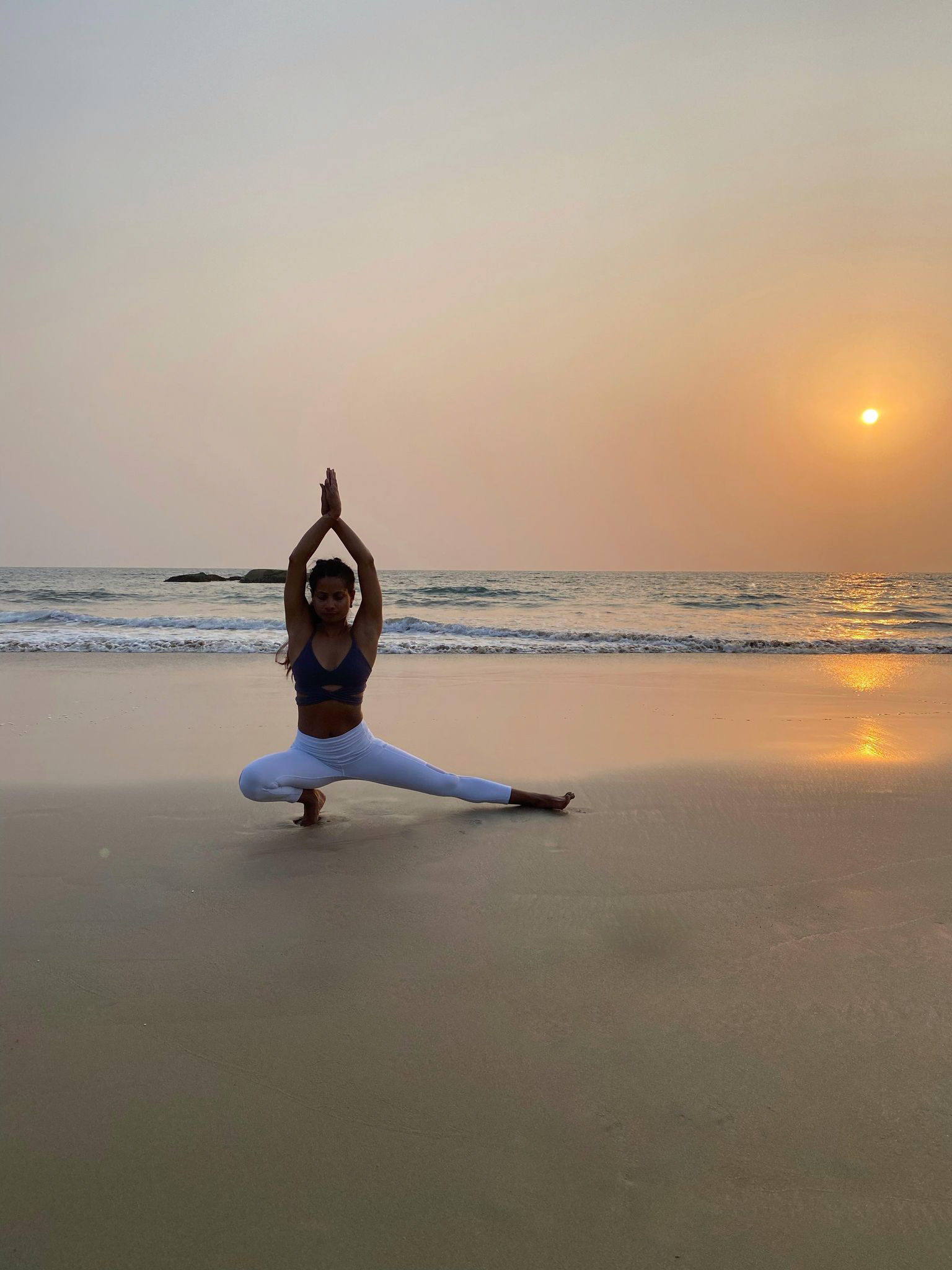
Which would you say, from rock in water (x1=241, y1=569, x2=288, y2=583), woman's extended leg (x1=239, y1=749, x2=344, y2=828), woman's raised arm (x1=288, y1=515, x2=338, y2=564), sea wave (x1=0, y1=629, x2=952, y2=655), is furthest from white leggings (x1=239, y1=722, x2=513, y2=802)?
rock in water (x1=241, y1=569, x2=288, y2=583)

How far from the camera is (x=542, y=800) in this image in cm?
493

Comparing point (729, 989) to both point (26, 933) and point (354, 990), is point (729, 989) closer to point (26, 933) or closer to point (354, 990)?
point (354, 990)

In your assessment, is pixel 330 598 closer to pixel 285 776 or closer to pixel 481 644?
pixel 285 776

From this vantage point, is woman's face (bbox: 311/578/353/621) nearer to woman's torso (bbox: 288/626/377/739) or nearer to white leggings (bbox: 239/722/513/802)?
woman's torso (bbox: 288/626/377/739)

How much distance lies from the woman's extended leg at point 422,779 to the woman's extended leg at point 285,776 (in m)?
0.14

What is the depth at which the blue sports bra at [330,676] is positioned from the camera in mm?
4457

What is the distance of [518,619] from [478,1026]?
22306 millimetres

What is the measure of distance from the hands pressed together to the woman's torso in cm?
64

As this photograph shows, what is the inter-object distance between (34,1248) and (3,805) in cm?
362

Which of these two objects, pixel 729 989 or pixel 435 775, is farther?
pixel 435 775

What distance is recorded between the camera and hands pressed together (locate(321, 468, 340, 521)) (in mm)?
4371

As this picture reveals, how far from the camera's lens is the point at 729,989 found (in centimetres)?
275

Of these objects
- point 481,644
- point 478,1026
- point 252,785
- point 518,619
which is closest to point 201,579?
point 518,619

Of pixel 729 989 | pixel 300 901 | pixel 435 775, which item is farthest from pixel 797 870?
pixel 300 901
